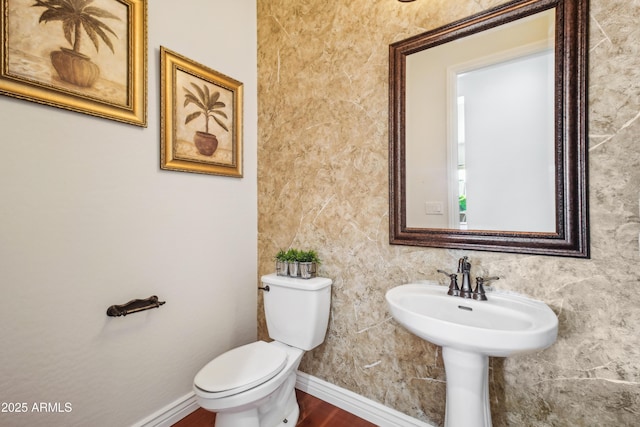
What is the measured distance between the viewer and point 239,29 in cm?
192

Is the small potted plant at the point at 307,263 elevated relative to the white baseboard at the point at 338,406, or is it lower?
elevated

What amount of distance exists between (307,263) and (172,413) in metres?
1.05

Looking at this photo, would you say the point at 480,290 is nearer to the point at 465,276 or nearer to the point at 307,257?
the point at 465,276

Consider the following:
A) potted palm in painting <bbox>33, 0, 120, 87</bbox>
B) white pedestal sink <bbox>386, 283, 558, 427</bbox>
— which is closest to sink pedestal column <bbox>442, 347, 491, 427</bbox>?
white pedestal sink <bbox>386, 283, 558, 427</bbox>

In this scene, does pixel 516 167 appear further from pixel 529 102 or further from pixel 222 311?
pixel 222 311

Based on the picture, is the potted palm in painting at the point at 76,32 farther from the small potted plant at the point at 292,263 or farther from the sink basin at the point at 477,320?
the sink basin at the point at 477,320

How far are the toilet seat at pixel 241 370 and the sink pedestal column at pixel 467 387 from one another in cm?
74

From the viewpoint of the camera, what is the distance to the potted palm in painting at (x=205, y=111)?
1.63 m

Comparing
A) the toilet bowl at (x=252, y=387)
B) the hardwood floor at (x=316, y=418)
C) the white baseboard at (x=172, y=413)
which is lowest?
the hardwood floor at (x=316, y=418)

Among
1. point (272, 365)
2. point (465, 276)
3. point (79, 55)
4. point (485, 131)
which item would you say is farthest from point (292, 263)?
point (79, 55)

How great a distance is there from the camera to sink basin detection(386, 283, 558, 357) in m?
0.84

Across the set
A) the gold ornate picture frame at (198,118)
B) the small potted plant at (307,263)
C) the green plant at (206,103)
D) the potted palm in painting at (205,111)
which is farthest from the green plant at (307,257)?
the green plant at (206,103)

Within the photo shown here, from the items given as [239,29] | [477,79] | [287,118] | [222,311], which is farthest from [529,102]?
[222,311]

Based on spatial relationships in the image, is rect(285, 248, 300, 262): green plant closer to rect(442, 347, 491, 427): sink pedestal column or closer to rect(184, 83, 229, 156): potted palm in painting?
rect(184, 83, 229, 156): potted palm in painting
